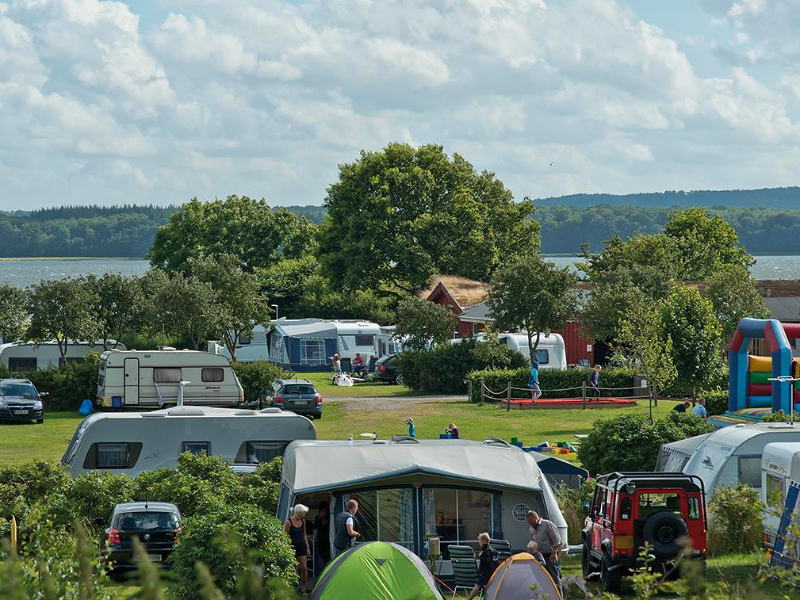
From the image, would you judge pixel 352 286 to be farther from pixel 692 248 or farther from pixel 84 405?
pixel 84 405

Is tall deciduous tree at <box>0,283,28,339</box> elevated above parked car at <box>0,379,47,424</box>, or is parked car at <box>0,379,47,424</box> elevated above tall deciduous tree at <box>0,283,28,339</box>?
tall deciduous tree at <box>0,283,28,339</box>

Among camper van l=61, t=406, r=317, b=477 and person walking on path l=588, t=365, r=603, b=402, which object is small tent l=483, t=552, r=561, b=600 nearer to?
camper van l=61, t=406, r=317, b=477

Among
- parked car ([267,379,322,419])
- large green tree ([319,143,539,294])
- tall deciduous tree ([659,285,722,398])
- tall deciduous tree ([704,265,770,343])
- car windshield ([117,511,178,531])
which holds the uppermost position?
large green tree ([319,143,539,294])

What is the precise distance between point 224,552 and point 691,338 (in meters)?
21.3

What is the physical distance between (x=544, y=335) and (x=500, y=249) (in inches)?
815

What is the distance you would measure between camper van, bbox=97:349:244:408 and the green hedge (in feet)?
29.4

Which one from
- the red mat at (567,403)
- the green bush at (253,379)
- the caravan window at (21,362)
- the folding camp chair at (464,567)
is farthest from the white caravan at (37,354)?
the folding camp chair at (464,567)

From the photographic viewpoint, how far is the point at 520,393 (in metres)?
40.0

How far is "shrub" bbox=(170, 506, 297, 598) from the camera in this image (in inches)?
483

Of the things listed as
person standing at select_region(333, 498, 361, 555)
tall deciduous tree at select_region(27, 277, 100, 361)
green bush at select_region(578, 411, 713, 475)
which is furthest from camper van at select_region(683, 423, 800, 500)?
tall deciduous tree at select_region(27, 277, 100, 361)

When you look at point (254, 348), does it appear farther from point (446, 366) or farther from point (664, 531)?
point (664, 531)

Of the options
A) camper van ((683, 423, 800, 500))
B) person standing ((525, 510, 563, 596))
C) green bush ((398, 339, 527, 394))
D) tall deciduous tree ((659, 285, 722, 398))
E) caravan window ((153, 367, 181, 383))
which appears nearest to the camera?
person standing ((525, 510, 563, 596))

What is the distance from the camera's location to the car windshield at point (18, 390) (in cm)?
3578

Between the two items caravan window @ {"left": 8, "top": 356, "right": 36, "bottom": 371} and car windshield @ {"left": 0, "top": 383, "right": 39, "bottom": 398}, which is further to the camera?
caravan window @ {"left": 8, "top": 356, "right": 36, "bottom": 371}
